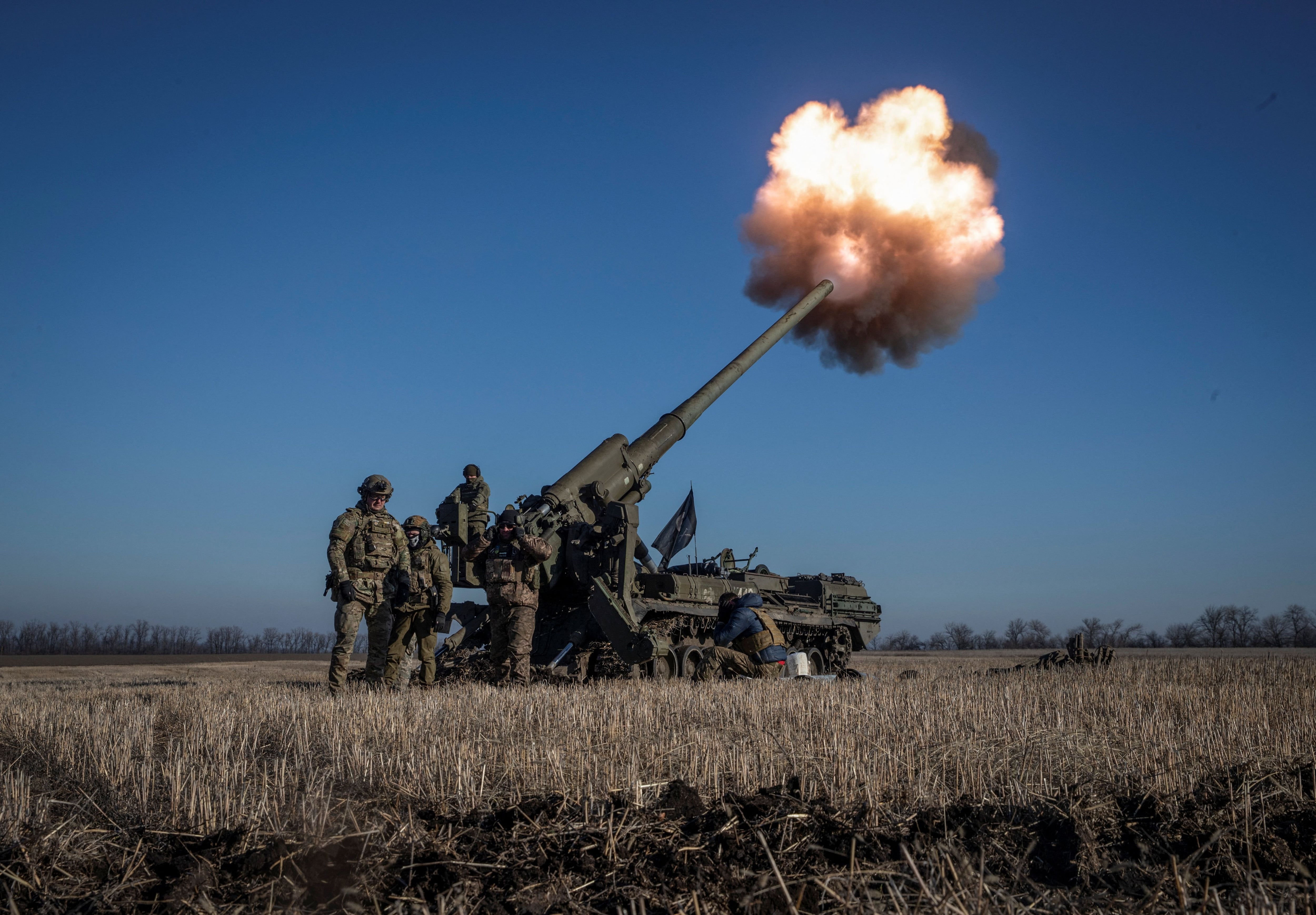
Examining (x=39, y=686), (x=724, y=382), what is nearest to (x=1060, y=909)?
(x=724, y=382)

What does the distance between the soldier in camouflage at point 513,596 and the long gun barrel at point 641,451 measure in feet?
4.81

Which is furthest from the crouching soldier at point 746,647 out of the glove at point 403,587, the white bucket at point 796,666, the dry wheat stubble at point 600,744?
the glove at point 403,587

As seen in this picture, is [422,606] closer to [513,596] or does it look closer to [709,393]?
[513,596]

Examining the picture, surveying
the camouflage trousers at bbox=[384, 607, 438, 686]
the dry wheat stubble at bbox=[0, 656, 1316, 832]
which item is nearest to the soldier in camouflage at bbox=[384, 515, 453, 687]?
the camouflage trousers at bbox=[384, 607, 438, 686]

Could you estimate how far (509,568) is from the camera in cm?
1042

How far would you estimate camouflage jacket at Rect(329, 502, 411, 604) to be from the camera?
30.0 ft

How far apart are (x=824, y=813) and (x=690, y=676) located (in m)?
8.89

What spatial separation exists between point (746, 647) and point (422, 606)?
12.9 ft

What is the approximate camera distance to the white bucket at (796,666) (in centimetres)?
1134

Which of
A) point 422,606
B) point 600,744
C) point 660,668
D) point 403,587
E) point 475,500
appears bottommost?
point 660,668

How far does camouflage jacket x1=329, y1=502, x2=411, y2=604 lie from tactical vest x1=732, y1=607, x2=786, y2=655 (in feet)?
13.6

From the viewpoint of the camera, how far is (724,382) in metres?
15.0

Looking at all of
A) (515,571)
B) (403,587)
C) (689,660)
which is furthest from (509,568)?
(689,660)

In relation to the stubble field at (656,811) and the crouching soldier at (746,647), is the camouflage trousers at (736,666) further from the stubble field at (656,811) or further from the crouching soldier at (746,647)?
the stubble field at (656,811)
